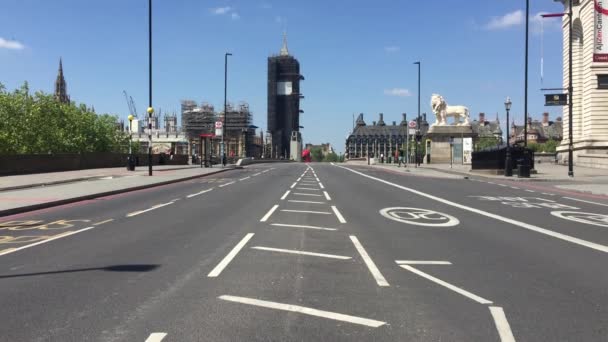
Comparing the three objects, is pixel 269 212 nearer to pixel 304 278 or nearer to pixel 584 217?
pixel 304 278

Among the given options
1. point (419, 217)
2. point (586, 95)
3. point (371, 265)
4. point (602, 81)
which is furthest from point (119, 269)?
point (586, 95)

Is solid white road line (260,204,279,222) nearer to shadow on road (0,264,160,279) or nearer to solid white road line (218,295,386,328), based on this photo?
shadow on road (0,264,160,279)

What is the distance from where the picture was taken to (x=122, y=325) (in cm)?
442

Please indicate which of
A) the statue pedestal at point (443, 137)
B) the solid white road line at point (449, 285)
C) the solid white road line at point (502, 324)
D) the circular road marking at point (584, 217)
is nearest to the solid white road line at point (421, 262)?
the solid white road line at point (449, 285)

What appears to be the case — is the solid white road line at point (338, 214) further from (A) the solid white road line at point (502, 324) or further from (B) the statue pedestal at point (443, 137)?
(B) the statue pedestal at point (443, 137)

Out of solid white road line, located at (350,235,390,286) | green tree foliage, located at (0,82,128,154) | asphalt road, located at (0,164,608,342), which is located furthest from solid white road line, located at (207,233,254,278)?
green tree foliage, located at (0,82,128,154)

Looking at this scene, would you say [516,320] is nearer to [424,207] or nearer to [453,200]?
[424,207]

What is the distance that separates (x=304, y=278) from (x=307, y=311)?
130 cm

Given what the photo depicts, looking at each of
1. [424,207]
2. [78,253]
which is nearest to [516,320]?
[78,253]

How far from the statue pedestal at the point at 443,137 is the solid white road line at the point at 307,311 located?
54.7 m

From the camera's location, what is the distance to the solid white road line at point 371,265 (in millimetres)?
5992

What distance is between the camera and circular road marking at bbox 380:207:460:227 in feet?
36.9

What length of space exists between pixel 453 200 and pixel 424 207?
2.89 metres

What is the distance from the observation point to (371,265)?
22.6 feet
